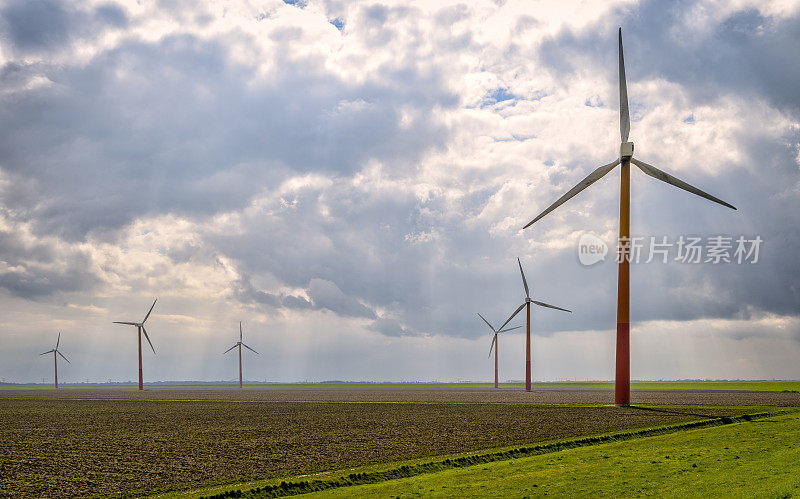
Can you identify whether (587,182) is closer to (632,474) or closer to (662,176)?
(662,176)

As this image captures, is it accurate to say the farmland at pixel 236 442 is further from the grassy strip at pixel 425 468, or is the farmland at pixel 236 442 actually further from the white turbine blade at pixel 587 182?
the white turbine blade at pixel 587 182

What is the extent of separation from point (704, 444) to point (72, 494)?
2500cm

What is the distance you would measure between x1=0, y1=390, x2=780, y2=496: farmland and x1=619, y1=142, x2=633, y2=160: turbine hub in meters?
26.4

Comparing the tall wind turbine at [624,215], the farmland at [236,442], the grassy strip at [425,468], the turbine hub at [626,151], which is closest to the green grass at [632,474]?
the grassy strip at [425,468]

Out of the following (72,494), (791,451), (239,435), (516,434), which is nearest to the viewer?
(72,494)

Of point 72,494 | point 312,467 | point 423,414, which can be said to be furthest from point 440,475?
point 423,414

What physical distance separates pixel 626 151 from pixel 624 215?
7774mm

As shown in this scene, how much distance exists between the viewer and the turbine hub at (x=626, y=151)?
67250mm

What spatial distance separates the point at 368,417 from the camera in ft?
176

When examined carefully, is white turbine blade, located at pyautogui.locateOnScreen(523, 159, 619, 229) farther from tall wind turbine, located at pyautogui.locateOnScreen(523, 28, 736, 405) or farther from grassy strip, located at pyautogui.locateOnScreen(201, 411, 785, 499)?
grassy strip, located at pyautogui.locateOnScreen(201, 411, 785, 499)

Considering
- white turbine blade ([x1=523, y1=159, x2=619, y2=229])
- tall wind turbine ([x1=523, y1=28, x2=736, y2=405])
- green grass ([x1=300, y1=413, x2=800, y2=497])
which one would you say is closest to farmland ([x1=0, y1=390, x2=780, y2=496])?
green grass ([x1=300, y1=413, x2=800, y2=497])

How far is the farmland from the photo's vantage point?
25391mm

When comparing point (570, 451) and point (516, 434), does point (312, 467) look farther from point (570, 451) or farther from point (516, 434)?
point (516, 434)

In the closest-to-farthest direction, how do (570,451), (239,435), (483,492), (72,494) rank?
(483,492), (72,494), (570,451), (239,435)
